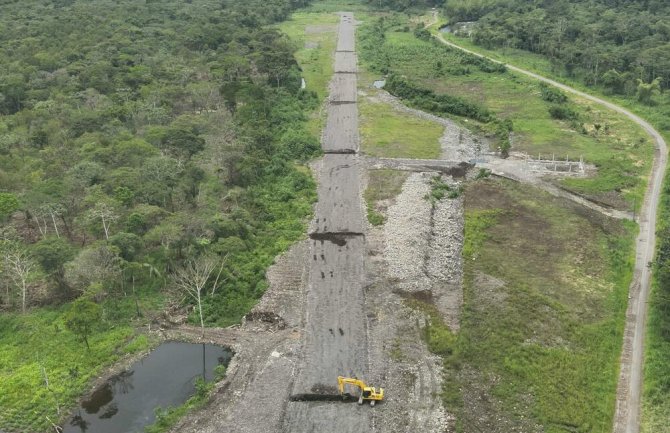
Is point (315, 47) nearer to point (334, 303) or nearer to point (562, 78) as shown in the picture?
point (562, 78)

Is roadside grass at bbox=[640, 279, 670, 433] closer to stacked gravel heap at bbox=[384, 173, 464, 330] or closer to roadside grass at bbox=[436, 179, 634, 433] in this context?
roadside grass at bbox=[436, 179, 634, 433]

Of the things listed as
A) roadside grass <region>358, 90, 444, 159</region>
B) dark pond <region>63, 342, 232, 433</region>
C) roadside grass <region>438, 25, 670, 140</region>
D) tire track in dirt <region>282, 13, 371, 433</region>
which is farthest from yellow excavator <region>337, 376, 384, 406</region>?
roadside grass <region>438, 25, 670, 140</region>

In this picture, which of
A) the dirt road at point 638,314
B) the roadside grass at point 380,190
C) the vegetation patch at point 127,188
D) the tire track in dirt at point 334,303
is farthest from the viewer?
the roadside grass at point 380,190

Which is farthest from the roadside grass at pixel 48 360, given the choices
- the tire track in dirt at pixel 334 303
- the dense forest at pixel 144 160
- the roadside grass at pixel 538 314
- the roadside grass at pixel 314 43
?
the roadside grass at pixel 314 43

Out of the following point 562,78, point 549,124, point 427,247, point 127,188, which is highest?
point 562,78

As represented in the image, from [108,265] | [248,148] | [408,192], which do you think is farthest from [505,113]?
[108,265]

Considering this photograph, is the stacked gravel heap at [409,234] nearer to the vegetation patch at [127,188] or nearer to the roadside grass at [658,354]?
the vegetation patch at [127,188]

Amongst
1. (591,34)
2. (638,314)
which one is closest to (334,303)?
(638,314)
